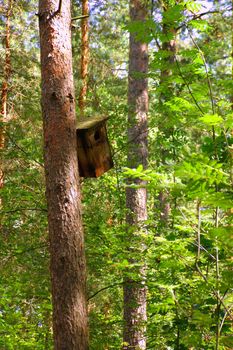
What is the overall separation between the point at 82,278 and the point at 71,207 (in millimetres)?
597

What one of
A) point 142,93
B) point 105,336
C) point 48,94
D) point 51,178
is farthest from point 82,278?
point 142,93

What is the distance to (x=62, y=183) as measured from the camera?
366 cm

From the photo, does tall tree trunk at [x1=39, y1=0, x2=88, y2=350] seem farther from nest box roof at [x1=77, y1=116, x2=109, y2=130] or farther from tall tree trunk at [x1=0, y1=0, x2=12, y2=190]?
tall tree trunk at [x1=0, y1=0, x2=12, y2=190]

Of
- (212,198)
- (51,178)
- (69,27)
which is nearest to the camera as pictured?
(212,198)

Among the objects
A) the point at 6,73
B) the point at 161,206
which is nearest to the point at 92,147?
the point at 161,206

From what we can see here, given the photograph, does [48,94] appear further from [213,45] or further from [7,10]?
[7,10]

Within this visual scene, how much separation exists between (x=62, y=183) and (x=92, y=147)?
773 mm

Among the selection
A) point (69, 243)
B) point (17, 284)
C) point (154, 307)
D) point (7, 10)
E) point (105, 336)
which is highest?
point (7, 10)

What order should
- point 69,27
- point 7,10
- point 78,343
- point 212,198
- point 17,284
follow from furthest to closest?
point 7,10, point 17,284, point 69,27, point 78,343, point 212,198

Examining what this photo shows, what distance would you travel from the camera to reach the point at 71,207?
3.67 metres

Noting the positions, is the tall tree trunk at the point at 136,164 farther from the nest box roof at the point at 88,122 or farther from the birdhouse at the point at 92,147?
the nest box roof at the point at 88,122

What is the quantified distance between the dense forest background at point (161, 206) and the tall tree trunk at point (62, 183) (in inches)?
23.8

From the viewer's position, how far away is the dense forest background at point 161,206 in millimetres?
2869

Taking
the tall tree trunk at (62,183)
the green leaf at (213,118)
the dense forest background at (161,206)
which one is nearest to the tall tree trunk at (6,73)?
the dense forest background at (161,206)
